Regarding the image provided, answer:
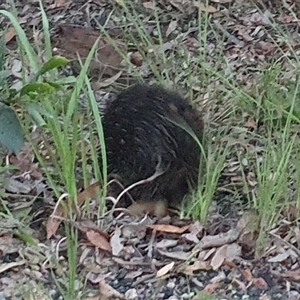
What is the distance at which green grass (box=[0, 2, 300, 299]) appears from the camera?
8.20 ft

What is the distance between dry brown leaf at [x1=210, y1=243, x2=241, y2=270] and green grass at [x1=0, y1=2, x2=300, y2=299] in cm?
6

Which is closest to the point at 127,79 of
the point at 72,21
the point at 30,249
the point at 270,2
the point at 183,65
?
the point at 183,65

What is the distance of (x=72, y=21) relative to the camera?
3.85 m

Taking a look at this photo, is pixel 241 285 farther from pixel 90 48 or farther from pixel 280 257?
pixel 90 48

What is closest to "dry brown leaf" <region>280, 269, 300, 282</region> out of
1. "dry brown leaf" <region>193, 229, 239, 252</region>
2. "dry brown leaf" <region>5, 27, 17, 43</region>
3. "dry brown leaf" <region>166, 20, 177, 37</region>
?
"dry brown leaf" <region>193, 229, 239, 252</region>

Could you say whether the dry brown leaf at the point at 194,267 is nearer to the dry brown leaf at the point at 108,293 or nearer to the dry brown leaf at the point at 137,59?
the dry brown leaf at the point at 108,293

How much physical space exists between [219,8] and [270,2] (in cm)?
22

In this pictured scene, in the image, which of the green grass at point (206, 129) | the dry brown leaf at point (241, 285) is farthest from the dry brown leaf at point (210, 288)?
the green grass at point (206, 129)

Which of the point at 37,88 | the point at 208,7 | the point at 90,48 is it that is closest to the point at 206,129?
the point at 37,88

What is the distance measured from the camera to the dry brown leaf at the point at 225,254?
8.07 ft

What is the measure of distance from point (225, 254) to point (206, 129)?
1.71 ft

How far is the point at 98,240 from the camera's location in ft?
8.29

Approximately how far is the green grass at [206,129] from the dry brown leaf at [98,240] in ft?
0.16

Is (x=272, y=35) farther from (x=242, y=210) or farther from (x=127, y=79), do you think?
(x=242, y=210)
